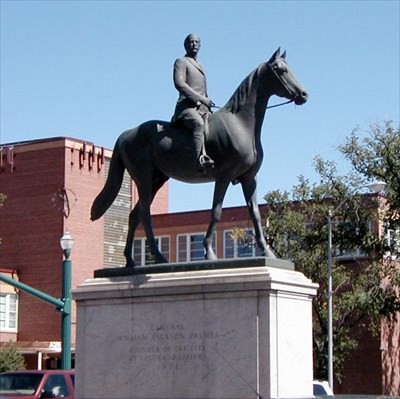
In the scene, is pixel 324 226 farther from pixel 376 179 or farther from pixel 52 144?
pixel 52 144

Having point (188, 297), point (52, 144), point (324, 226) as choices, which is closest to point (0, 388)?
point (188, 297)

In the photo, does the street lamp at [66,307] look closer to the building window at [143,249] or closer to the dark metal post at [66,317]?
the dark metal post at [66,317]

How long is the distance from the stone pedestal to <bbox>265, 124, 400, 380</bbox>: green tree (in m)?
27.5

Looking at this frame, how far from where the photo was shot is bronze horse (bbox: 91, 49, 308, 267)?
15.0 meters

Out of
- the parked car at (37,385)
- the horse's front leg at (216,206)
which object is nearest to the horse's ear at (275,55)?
the horse's front leg at (216,206)

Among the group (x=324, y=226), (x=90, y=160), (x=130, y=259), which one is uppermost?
(x=90, y=160)

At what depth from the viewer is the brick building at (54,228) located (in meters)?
61.1

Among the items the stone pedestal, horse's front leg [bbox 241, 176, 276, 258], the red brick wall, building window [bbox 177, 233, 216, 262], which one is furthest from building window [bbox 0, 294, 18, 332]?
horse's front leg [bbox 241, 176, 276, 258]

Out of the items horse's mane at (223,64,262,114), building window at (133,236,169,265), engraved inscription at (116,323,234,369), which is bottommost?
engraved inscription at (116,323,234,369)

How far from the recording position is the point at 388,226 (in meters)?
43.2

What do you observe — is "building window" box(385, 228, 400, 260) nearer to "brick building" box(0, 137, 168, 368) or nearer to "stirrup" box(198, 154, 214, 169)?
"brick building" box(0, 137, 168, 368)

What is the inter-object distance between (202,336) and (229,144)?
278cm

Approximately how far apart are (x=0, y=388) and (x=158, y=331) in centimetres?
1161

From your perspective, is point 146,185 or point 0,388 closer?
point 146,185
